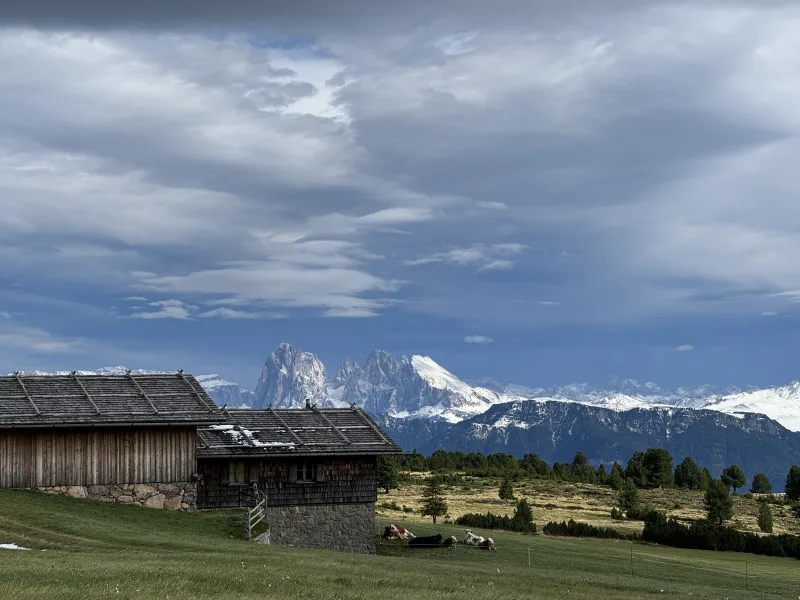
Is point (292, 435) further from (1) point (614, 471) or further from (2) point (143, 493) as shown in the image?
(1) point (614, 471)

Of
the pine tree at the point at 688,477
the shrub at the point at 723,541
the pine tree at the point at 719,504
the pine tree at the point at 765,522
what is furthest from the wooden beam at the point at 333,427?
the pine tree at the point at 688,477

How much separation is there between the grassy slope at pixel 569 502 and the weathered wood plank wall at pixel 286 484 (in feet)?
74.6

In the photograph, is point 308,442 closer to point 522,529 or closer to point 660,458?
point 522,529

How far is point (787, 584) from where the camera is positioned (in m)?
41.9

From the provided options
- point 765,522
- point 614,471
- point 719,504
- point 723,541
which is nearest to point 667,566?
point 723,541

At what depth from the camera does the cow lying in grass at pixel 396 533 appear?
1971 inches

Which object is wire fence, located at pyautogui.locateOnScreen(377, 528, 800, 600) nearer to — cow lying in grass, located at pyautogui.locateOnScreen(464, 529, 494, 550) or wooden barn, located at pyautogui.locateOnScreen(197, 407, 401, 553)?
cow lying in grass, located at pyautogui.locateOnScreen(464, 529, 494, 550)

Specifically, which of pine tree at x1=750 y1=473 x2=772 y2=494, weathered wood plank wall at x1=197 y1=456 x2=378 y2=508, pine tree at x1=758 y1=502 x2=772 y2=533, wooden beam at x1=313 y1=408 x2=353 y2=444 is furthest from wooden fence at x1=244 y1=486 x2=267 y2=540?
pine tree at x1=750 y1=473 x2=772 y2=494

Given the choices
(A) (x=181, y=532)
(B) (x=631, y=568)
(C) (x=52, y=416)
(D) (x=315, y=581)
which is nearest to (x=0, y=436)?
(C) (x=52, y=416)

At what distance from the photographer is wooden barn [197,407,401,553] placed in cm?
4562

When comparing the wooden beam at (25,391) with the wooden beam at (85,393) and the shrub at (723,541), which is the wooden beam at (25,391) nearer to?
the wooden beam at (85,393)

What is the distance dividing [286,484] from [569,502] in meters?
53.2

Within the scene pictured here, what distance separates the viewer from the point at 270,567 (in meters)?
26.1

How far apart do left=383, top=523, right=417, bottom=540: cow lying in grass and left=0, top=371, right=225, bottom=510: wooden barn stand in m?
11.2
